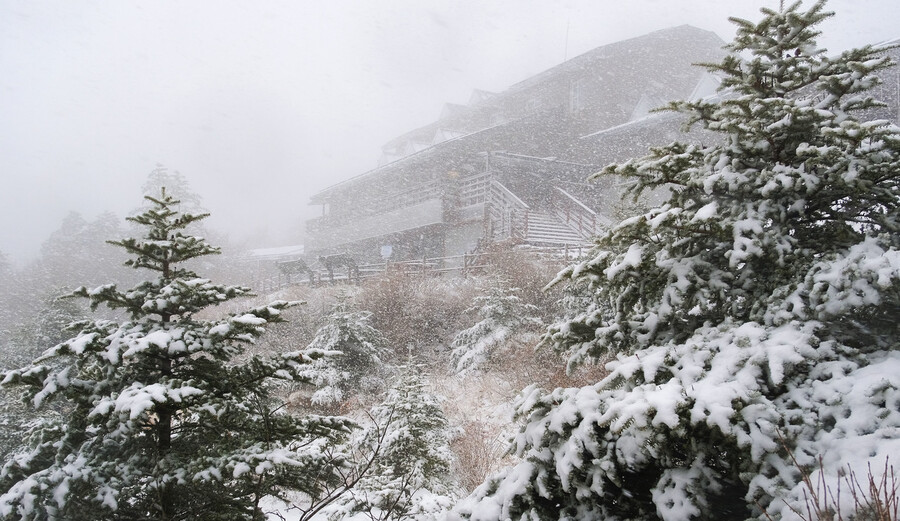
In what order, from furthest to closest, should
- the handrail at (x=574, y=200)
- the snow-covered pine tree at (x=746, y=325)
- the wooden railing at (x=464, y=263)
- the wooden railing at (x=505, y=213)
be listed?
1. the handrail at (x=574, y=200)
2. the wooden railing at (x=505, y=213)
3. the wooden railing at (x=464, y=263)
4. the snow-covered pine tree at (x=746, y=325)

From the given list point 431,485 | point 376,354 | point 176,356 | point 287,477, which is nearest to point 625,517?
point 287,477

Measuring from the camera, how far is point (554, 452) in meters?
2.37

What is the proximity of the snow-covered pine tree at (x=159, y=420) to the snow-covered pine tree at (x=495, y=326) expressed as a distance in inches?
295

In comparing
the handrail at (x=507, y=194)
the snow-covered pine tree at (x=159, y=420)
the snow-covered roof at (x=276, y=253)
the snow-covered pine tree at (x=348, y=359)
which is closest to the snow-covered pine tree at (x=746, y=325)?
the snow-covered pine tree at (x=159, y=420)

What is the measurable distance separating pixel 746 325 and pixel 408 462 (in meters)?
4.62

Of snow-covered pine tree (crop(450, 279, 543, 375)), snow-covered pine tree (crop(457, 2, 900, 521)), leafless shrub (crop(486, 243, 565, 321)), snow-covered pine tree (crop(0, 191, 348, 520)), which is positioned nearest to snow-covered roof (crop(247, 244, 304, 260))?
leafless shrub (crop(486, 243, 565, 321))

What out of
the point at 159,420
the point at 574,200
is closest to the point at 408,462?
the point at 159,420

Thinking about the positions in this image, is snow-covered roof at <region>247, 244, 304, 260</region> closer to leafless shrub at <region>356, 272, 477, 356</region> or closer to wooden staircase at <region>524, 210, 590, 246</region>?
wooden staircase at <region>524, 210, 590, 246</region>

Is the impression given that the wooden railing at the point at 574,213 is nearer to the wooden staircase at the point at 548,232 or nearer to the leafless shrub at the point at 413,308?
the wooden staircase at the point at 548,232

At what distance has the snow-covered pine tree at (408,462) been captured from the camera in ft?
16.4

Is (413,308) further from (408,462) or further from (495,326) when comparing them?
(408,462)

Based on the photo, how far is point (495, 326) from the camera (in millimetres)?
11242

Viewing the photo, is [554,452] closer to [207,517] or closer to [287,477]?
[287,477]

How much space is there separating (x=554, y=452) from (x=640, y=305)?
1403 millimetres
